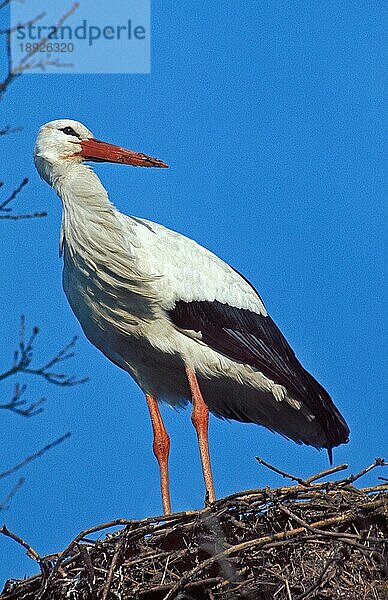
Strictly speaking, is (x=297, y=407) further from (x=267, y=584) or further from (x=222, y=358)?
(x=267, y=584)

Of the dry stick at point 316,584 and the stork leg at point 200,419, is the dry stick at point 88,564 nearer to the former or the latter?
the dry stick at point 316,584

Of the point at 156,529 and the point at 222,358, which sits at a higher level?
→ the point at 222,358

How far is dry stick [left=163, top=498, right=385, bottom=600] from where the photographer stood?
553cm

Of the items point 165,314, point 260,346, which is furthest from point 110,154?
point 260,346

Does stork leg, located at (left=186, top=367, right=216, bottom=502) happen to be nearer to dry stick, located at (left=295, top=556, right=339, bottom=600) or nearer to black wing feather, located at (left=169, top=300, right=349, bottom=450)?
black wing feather, located at (left=169, top=300, right=349, bottom=450)

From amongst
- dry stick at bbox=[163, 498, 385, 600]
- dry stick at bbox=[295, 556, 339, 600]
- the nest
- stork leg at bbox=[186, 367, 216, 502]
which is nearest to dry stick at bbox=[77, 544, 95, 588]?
the nest

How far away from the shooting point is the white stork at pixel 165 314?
23.5ft

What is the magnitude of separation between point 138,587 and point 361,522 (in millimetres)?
1087

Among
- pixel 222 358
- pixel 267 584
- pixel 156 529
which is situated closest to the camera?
pixel 267 584

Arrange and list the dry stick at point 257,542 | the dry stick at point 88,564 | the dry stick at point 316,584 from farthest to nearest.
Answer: the dry stick at point 88,564
the dry stick at point 257,542
the dry stick at point 316,584

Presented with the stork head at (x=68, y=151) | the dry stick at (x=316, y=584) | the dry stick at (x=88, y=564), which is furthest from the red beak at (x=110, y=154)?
the dry stick at (x=316, y=584)

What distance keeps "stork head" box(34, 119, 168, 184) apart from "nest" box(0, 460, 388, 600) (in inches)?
96.6

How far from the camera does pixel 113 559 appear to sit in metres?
5.72

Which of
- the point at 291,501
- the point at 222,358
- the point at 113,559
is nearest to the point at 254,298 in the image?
the point at 222,358
